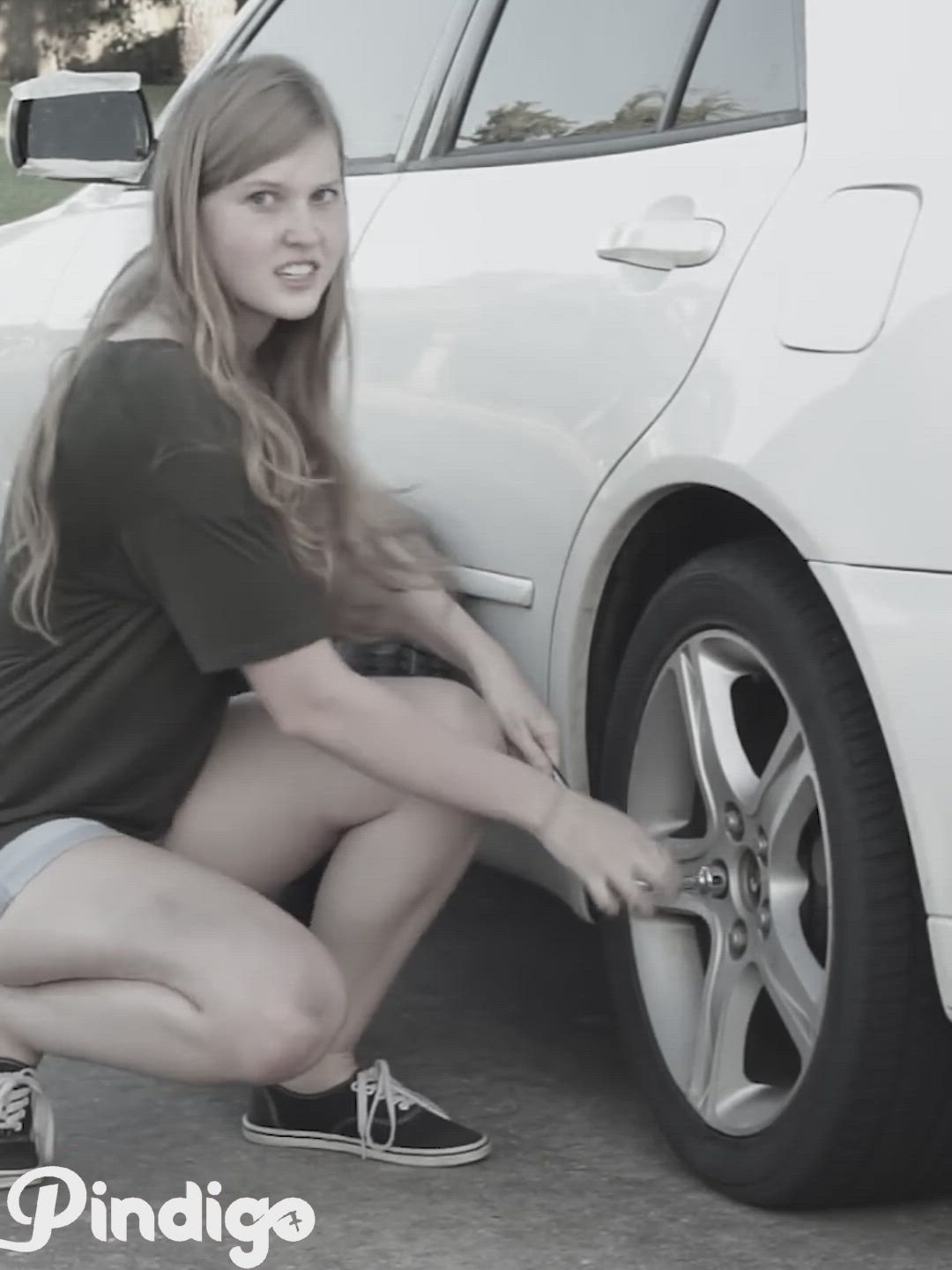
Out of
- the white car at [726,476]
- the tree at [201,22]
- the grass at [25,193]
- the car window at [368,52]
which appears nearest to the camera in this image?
the white car at [726,476]

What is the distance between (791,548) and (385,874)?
0.72 meters

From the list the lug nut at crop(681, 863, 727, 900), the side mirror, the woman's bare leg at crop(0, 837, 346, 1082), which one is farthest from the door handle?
the side mirror

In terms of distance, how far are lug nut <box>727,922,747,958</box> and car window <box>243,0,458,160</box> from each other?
1.39 metres

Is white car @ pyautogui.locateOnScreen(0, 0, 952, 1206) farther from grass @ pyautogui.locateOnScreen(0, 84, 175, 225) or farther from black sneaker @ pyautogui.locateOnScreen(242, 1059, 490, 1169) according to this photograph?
grass @ pyautogui.locateOnScreen(0, 84, 175, 225)

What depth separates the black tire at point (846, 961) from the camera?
103 inches

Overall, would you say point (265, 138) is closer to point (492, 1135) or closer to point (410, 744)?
point (410, 744)

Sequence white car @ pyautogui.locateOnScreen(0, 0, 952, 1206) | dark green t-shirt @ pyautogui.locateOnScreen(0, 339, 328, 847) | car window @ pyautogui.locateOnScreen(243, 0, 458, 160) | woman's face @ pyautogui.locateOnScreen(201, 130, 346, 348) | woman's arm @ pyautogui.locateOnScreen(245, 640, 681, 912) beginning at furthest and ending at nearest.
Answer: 1. car window @ pyautogui.locateOnScreen(243, 0, 458, 160)
2. woman's face @ pyautogui.locateOnScreen(201, 130, 346, 348)
3. dark green t-shirt @ pyautogui.locateOnScreen(0, 339, 328, 847)
4. woman's arm @ pyautogui.locateOnScreen(245, 640, 681, 912)
5. white car @ pyautogui.locateOnScreen(0, 0, 952, 1206)

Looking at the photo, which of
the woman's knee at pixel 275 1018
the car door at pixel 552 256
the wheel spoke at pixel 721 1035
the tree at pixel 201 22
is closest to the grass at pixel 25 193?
the tree at pixel 201 22

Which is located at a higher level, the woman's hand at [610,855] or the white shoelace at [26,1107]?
the woman's hand at [610,855]

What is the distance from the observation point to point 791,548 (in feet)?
9.16

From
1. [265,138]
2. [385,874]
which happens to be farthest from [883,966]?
[265,138]

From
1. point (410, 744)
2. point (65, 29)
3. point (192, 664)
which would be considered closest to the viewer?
point (410, 744)

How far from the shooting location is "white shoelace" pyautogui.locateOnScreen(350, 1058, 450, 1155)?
126 inches

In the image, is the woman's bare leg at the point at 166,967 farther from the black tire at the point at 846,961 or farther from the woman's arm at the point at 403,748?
the black tire at the point at 846,961
